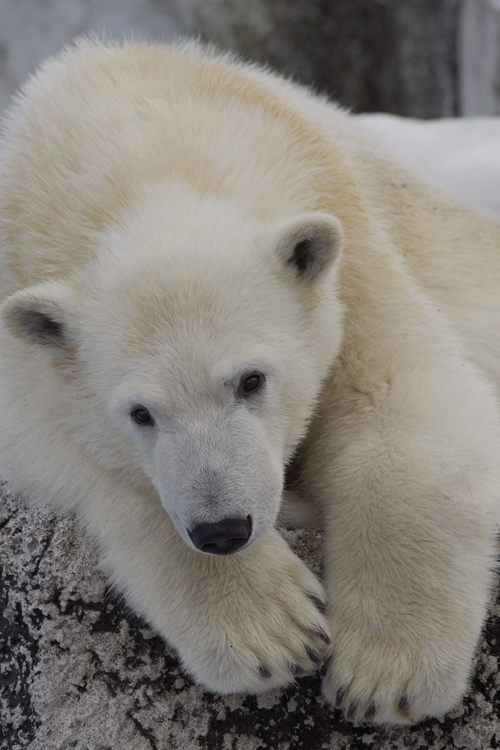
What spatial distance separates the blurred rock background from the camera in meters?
8.23

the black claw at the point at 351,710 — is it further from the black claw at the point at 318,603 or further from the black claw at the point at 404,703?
the black claw at the point at 318,603

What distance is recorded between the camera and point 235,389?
2.18 meters

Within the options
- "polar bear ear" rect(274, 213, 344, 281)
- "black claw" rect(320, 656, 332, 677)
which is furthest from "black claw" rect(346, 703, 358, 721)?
"polar bear ear" rect(274, 213, 344, 281)

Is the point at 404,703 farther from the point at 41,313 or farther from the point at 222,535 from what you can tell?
the point at 41,313

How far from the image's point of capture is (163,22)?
8477 mm

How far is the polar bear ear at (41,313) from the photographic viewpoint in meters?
2.24

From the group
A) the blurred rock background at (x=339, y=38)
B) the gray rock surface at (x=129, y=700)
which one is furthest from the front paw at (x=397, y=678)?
the blurred rock background at (x=339, y=38)

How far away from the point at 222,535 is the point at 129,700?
0.73 meters

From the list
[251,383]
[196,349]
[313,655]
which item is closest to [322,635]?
[313,655]

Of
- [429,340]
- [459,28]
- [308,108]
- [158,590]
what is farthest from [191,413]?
[459,28]

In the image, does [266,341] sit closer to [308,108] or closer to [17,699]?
[17,699]

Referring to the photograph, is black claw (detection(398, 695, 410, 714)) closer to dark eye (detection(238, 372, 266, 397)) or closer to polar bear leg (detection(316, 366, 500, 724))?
polar bear leg (detection(316, 366, 500, 724))

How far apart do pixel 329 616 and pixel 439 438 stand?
2.17 feet

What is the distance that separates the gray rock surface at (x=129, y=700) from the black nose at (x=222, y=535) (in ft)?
1.84
